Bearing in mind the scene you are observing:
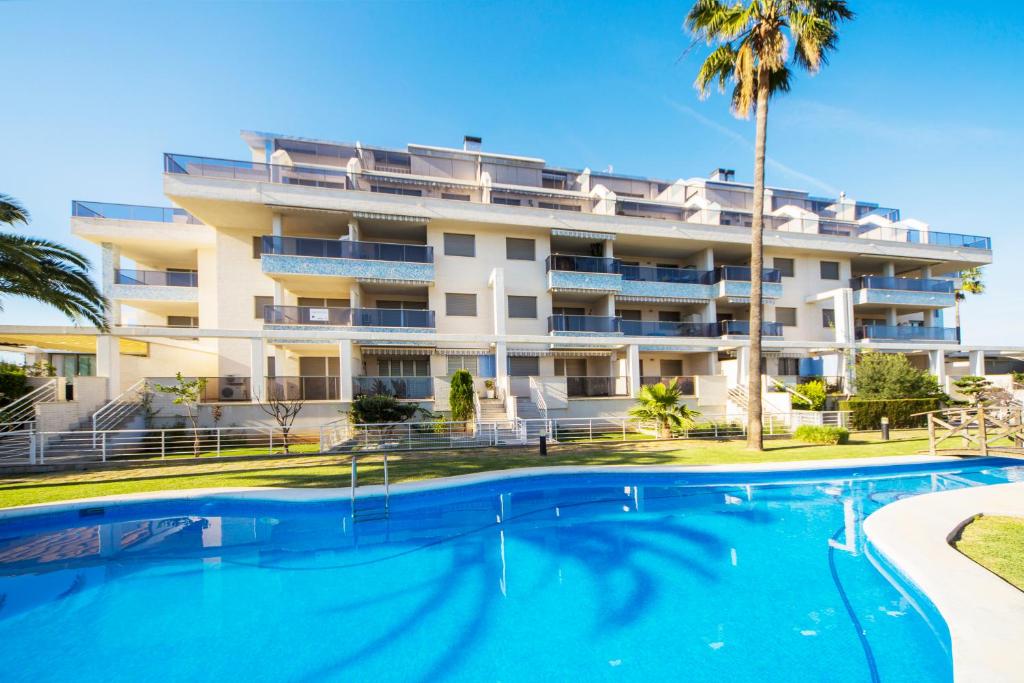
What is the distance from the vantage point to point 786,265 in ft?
88.4

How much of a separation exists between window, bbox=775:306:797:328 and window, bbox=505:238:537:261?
1568cm

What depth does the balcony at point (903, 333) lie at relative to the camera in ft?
84.0

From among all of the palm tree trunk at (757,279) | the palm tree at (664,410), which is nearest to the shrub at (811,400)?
the palm tree at (664,410)

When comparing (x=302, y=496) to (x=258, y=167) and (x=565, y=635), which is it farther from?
(x=258, y=167)

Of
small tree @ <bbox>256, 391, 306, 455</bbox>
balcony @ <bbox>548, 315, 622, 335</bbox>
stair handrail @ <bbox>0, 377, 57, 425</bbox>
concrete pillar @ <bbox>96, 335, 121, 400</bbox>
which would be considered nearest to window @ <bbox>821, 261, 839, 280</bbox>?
balcony @ <bbox>548, 315, 622, 335</bbox>

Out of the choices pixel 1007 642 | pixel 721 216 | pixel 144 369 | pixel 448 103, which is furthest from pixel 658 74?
pixel 144 369

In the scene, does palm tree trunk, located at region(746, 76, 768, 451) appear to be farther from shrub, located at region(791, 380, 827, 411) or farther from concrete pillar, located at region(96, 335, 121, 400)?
concrete pillar, located at region(96, 335, 121, 400)

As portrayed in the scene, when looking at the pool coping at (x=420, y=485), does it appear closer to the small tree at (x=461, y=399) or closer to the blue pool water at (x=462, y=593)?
the blue pool water at (x=462, y=593)

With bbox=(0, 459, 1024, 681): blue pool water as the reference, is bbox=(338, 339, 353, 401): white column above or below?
above

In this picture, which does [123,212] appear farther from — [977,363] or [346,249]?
[977,363]

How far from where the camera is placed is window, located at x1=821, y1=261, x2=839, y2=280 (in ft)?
89.6

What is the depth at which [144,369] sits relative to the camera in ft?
64.5

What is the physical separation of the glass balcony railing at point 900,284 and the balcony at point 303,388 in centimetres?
3101

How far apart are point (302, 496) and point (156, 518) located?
295 cm
